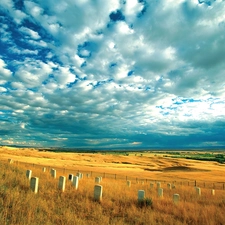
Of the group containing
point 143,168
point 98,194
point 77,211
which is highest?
point 98,194

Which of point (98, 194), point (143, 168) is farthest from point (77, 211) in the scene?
point (143, 168)

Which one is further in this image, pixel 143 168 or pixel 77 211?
pixel 143 168

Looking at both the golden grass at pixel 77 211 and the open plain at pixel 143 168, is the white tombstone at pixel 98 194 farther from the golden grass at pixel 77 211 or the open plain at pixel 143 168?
the open plain at pixel 143 168

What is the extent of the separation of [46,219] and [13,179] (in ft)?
17.4

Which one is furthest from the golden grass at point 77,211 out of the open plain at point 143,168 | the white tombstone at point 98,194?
the open plain at point 143,168

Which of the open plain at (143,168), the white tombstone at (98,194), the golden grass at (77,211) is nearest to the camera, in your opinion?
the golden grass at (77,211)

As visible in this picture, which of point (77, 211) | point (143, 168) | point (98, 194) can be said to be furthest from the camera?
point (143, 168)

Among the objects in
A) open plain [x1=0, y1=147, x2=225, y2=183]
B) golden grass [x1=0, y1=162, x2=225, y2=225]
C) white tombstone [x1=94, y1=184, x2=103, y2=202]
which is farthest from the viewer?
open plain [x1=0, y1=147, x2=225, y2=183]

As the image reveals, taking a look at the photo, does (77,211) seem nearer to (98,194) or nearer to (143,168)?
(98,194)

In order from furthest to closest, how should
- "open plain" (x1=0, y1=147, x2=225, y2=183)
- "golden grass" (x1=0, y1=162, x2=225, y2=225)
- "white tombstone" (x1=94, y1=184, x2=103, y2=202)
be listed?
"open plain" (x1=0, y1=147, x2=225, y2=183), "white tombstone" (x1=94, y1=184, x2=103, y2=202), "golden grass" (x1=0, y1=162, x2=225, y2=225)

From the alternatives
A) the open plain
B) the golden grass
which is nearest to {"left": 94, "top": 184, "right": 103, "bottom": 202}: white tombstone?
the golden grass

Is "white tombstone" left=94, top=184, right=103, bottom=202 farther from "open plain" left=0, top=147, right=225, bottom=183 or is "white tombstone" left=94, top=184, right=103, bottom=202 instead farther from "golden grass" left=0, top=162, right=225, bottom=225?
"open plain" left=0, top=147, right=225, bottom=183

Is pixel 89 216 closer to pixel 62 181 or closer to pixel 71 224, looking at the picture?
pixel 71 224

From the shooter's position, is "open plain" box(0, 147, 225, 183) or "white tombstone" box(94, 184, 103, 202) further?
"open plain" box(0, 147, 225, 183)
